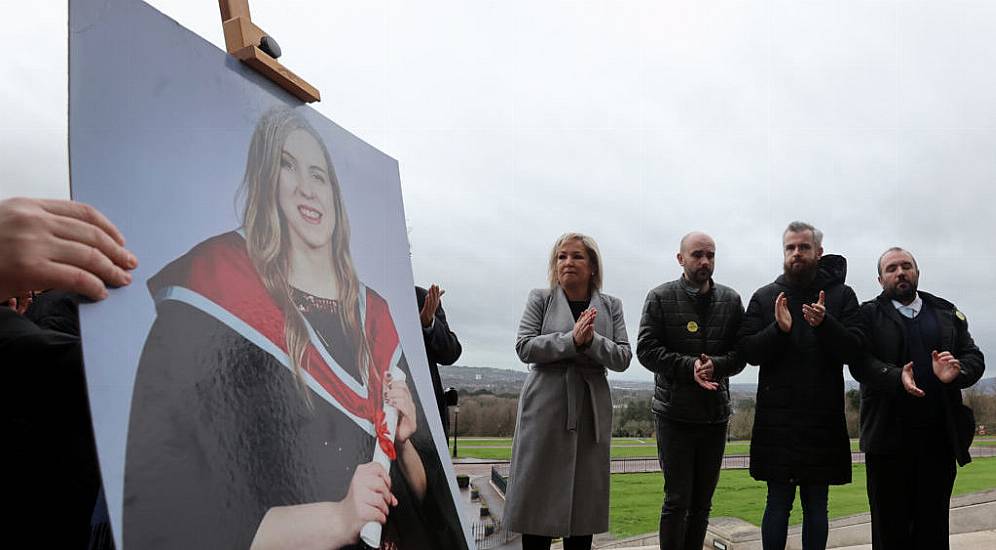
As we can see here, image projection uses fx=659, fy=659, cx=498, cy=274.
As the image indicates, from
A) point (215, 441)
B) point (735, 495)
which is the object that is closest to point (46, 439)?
point (215, 441)

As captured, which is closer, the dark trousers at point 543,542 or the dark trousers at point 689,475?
the dark trousers at point 543,542

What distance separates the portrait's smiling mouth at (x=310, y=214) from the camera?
0.99 metres

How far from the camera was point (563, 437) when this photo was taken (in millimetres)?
2238

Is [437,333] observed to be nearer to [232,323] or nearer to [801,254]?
[232,323]

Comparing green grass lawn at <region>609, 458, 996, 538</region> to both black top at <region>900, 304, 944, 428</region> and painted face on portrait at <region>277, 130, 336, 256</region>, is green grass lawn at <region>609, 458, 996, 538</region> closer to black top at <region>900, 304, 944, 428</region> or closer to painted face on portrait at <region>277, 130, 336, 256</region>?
black top at <region>900, 304, 944, 428</region>

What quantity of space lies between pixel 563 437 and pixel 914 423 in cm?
135

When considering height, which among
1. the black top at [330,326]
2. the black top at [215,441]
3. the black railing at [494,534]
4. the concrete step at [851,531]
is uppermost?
the black top at [330,326]

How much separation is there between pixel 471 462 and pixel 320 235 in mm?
1928

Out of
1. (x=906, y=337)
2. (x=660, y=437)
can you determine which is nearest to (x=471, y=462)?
(x=660, y=437)

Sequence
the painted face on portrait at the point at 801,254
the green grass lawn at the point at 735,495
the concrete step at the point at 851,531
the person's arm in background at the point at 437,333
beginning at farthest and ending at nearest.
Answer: the green grass lawn at the point at 735,495
the concrete step at the point at 851,531
the painted face on portrait at the point at 801,254
the person's arm in background at the point at 437,333

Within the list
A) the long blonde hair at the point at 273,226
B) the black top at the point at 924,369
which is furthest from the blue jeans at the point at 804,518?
the long blonde hair at the point at 273,226

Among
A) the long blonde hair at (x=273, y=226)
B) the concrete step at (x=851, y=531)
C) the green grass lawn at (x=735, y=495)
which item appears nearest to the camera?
the long blonde hair at (x=273, y=226)

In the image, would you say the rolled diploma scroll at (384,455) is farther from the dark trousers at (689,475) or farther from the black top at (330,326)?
the dark trousers at (689,475)

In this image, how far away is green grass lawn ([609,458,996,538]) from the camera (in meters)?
4.56
